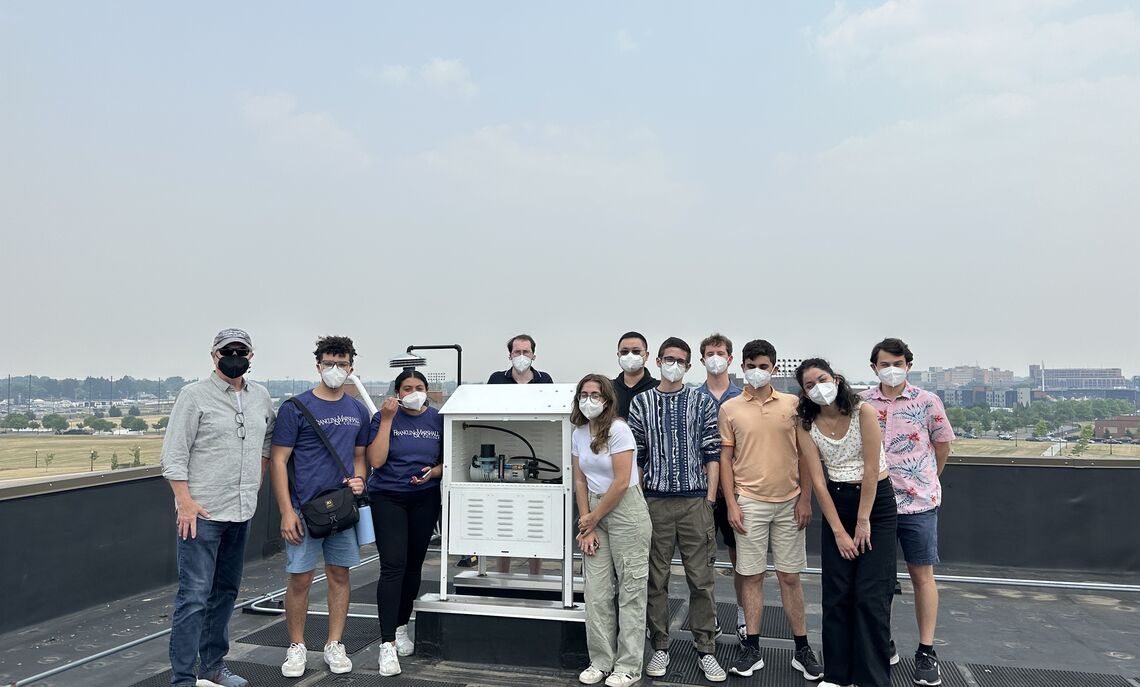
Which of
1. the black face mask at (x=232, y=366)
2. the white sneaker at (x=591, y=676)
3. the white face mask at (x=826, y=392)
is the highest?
the black face mask at (x=232, y=366)

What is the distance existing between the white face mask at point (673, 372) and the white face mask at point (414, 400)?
1.33 metres

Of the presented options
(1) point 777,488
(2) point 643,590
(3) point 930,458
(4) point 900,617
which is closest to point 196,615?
(2) point 643,590

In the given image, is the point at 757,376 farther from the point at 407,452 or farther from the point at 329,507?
the point at 329,507

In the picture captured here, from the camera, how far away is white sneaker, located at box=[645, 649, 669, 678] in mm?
3449

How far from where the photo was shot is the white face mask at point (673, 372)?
361 centimetres

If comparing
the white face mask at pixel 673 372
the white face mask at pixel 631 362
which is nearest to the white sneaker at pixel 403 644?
the white face mask at pixel 631 362

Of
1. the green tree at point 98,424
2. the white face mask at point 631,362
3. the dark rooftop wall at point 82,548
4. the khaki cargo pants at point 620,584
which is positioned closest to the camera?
the khaki cargo pants at point 620,584

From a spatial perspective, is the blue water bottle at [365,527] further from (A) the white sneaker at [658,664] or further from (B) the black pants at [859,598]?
(B) the black pants at [859,598]

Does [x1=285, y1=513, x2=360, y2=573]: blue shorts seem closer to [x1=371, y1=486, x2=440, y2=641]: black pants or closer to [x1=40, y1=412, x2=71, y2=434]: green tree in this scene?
[x1=371, y1=486, x2=440, y2=641]: black pants

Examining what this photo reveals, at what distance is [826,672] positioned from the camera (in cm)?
325

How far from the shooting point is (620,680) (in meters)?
3.31

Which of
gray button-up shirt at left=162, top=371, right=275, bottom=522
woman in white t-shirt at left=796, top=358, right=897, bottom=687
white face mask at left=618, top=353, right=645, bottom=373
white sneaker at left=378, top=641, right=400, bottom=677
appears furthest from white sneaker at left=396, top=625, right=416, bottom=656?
woman in white t-shirt at left=796, top=358, right=897, bottom=687

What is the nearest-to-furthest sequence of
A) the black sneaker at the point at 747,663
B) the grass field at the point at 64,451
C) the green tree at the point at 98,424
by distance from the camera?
the black sneaker at the point at 747,663 → the grass field at the point at 64,451 → the green tree at the point at 98,424

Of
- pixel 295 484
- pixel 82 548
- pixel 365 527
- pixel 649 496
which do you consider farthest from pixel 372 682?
pixel 82 548
